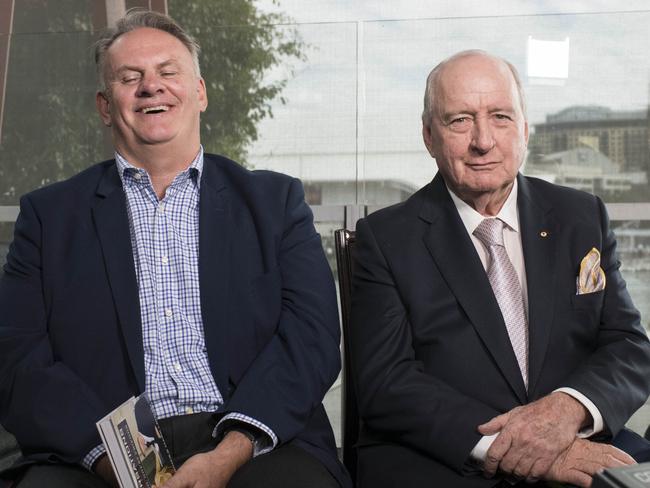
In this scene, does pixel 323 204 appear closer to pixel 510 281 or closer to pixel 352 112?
pixel 352 112

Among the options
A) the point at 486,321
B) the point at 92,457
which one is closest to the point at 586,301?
the point at 486,321

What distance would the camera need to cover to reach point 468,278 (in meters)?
2.40

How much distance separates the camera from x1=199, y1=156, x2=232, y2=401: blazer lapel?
2453 millimetres

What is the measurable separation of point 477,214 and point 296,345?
65 cm

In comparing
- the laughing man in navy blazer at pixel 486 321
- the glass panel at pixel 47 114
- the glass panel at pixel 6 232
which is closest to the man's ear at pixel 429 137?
the laughing man in navy blazer at pixel 486 321

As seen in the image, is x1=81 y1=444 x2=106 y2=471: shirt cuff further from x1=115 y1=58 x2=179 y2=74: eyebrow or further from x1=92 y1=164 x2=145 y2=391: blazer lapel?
x1=115 y1=58 x2=179 y2=74: eyebrow

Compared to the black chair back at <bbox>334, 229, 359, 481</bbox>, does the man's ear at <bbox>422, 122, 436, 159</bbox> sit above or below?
above

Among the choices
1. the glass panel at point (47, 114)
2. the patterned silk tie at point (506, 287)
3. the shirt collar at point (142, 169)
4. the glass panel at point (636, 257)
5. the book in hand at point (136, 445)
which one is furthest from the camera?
the glass panel at point (47, 114)

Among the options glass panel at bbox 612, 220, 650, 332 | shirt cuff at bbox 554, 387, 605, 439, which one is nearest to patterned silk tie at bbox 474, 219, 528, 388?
shirt cuff at bbox 554, 387, 605, 439

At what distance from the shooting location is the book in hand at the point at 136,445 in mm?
1902

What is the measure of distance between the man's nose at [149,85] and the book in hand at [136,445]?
37.3 inches

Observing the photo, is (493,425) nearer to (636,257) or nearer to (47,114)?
(636,257)

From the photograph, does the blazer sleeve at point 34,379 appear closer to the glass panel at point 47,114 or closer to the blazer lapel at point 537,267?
the blazer lapel at point 537,267

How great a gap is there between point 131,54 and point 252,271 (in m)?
0.77
